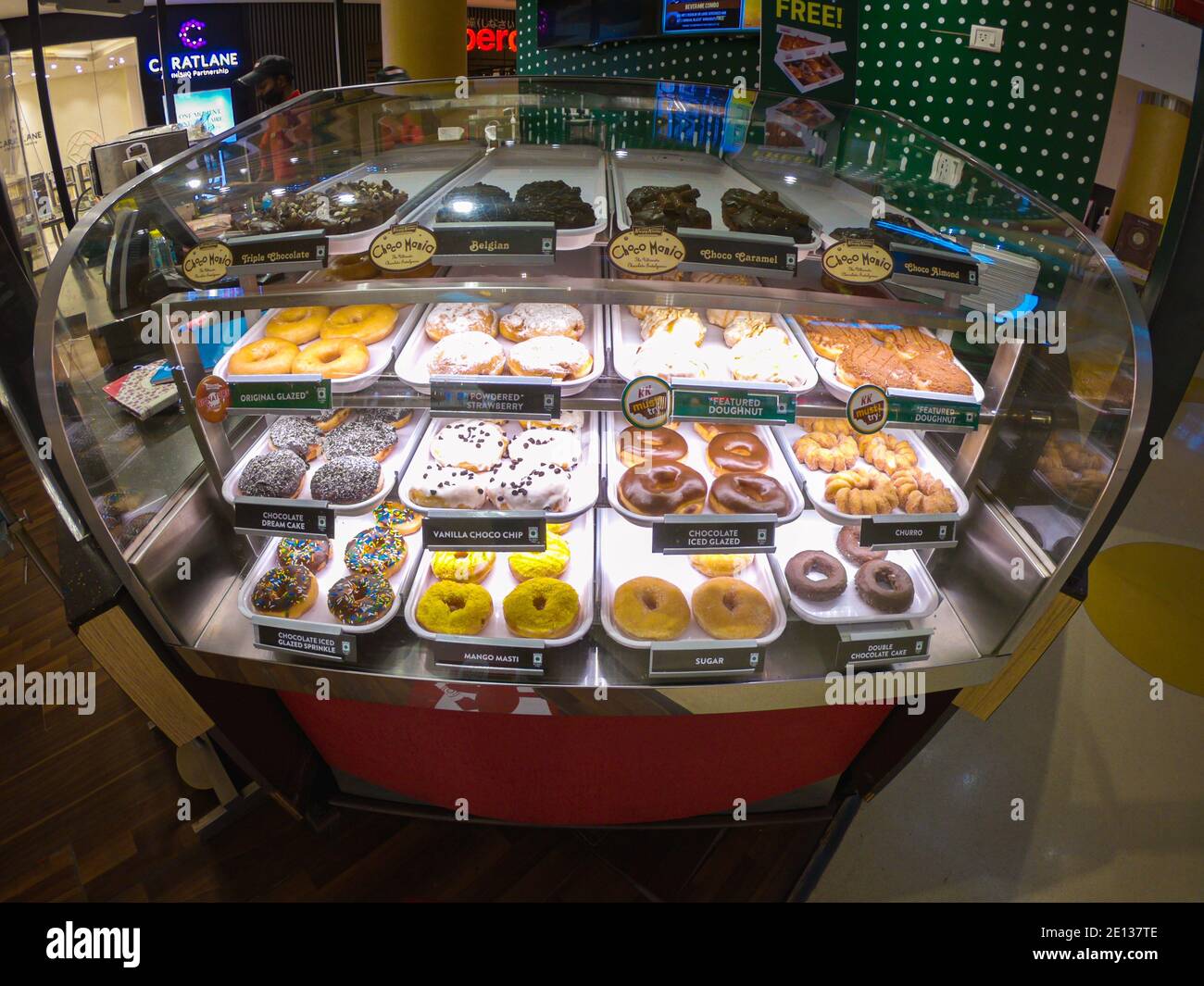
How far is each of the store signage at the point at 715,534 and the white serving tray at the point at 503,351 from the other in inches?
19.1

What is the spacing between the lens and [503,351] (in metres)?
2.53

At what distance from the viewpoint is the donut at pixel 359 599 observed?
7.45ft

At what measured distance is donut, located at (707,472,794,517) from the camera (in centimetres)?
232

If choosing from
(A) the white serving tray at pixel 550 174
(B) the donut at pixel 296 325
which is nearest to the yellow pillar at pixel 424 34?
(A) the white serving tray at pixel 550 174

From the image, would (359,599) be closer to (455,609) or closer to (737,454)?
(455,609)

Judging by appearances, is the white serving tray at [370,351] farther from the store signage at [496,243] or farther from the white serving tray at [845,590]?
the white serving tray at [845,590]

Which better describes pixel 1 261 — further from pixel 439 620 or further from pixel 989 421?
pixel 989 421

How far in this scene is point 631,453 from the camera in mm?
2559

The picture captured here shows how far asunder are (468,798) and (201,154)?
2.39 meters

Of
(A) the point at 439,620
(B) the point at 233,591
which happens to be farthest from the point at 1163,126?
(B) the point at 233,591

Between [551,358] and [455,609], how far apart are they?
0.81 m

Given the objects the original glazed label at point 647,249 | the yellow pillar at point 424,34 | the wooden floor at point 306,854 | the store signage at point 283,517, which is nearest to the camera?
the original glazed label at point 647,249

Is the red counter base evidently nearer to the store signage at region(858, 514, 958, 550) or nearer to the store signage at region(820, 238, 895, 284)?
the store signage at region(858, 514, 958, 550)

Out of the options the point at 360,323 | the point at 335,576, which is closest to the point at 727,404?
the point at 360,323
